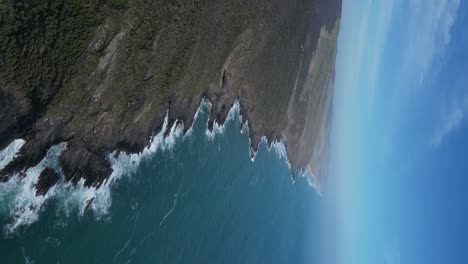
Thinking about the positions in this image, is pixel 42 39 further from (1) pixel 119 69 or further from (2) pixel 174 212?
(2) pixel 174 212

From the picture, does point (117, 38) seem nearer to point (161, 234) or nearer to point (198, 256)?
point (161, 234)

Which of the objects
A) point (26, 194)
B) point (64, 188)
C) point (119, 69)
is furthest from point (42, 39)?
point (64, 188)

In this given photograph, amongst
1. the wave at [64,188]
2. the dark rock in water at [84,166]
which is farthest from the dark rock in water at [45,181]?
the dark rock in water at [84,166]

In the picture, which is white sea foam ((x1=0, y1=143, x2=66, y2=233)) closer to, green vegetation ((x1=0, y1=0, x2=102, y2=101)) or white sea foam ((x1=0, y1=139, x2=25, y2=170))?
white sea foam ((x1=0, y1=139, x2=25, y2=170))

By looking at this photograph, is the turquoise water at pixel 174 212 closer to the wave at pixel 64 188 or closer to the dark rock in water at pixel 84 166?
the wave at pixel 64 188

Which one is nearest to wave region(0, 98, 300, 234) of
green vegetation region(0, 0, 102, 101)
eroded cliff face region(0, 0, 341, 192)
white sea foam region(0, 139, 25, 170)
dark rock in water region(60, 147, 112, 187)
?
white sea foam region(0, 139, 25, 170)

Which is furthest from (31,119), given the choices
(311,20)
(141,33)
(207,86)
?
(311,20)
